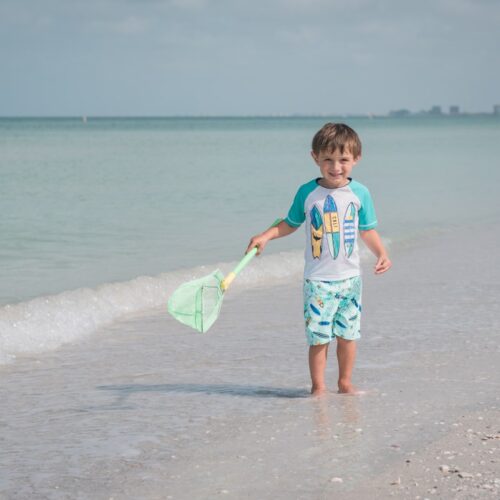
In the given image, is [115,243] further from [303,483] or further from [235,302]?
[303,483]

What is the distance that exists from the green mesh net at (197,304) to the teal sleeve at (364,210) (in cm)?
72

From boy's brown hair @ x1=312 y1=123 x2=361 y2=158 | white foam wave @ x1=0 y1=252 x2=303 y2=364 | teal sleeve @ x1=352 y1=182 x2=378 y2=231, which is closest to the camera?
boy's brown hair @ x1=312 y1=123 x2=361 y2=158

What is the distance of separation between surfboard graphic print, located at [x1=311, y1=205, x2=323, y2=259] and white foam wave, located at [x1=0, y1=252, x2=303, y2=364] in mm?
2091

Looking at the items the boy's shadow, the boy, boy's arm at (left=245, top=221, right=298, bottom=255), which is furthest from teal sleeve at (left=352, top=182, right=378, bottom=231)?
the boy's shadow

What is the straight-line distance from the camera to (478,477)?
10.2ft

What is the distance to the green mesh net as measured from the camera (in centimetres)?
406

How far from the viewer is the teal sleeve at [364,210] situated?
426cm

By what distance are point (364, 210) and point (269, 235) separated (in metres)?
0.46

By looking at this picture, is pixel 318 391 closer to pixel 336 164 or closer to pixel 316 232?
pixel 316 232

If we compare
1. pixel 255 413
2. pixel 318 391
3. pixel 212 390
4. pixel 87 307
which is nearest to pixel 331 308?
pixel 318 391

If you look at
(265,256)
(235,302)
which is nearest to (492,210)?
(265,256)

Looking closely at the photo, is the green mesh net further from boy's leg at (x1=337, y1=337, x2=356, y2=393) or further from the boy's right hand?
boy's leg at (x1=337, y1=337, x2=356, y2=393)

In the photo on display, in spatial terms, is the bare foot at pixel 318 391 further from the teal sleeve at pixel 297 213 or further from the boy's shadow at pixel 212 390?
the teal sleeve at pixel 297 213

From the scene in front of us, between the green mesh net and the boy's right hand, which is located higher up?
the boy's right hand
